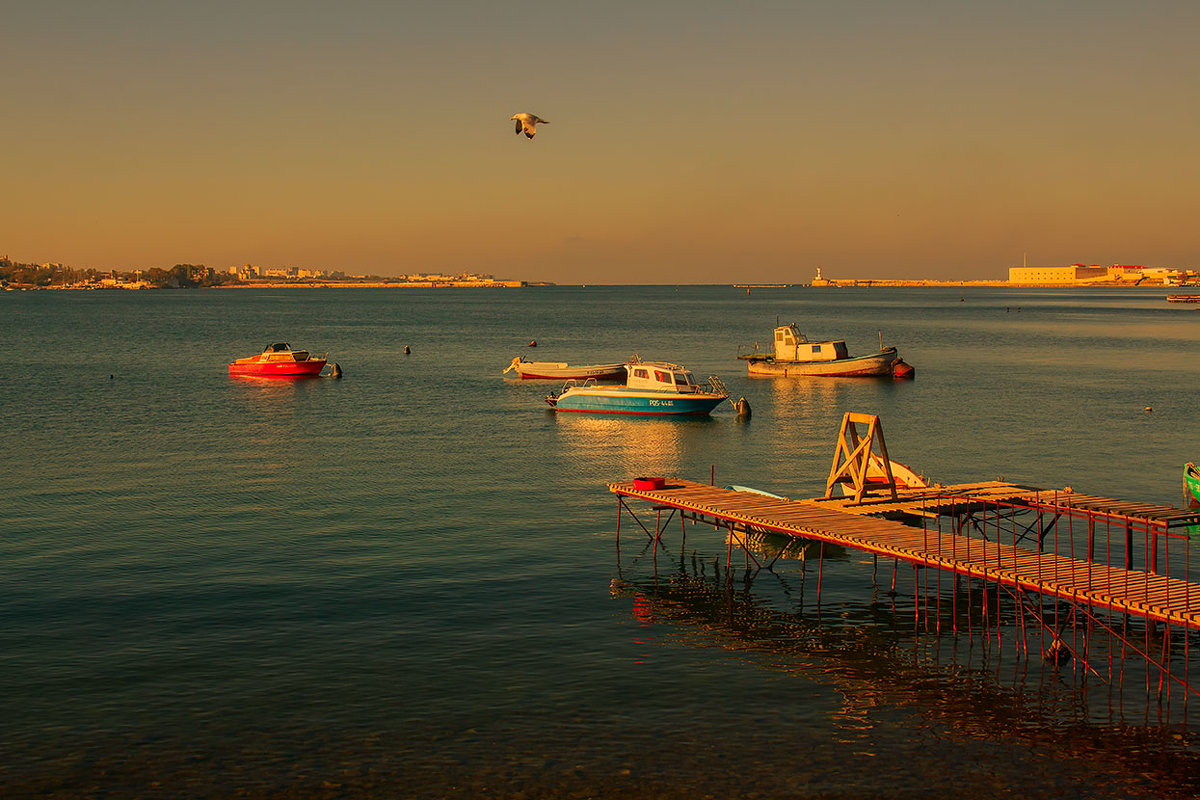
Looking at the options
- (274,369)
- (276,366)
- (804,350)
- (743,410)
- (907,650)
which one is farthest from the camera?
(804,350)

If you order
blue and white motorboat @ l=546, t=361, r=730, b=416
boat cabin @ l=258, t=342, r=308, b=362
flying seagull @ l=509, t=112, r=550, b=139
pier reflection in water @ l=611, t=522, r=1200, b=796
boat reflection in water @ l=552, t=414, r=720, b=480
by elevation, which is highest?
flying seagull @ l=509, t=112, r=550, b=139

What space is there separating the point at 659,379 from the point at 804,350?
3377 cm

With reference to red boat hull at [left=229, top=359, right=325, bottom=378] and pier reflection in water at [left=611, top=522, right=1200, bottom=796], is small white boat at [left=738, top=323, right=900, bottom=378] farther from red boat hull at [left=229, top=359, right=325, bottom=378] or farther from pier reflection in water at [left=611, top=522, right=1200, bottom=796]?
pier reflection in water at [left=611, top=522, right=1200, bottom=796]

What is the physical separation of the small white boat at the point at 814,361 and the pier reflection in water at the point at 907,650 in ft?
209

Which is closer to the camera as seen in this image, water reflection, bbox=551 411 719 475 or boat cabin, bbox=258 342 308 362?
water reflection, bbox=551 411 719 475

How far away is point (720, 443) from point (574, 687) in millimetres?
37537

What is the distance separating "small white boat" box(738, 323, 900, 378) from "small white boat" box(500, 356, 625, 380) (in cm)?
1547

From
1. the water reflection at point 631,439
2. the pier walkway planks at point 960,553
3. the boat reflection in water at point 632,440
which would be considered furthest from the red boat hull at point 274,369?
the pier walkway planks at point 960,553

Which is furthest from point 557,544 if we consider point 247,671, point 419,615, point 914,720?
point 914,720

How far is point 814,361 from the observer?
330ft

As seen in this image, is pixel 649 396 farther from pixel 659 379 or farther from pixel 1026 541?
pixel 1026 541

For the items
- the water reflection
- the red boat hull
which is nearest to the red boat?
the red boat hull

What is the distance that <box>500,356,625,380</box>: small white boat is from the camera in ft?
302

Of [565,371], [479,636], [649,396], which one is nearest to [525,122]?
[479,636]
